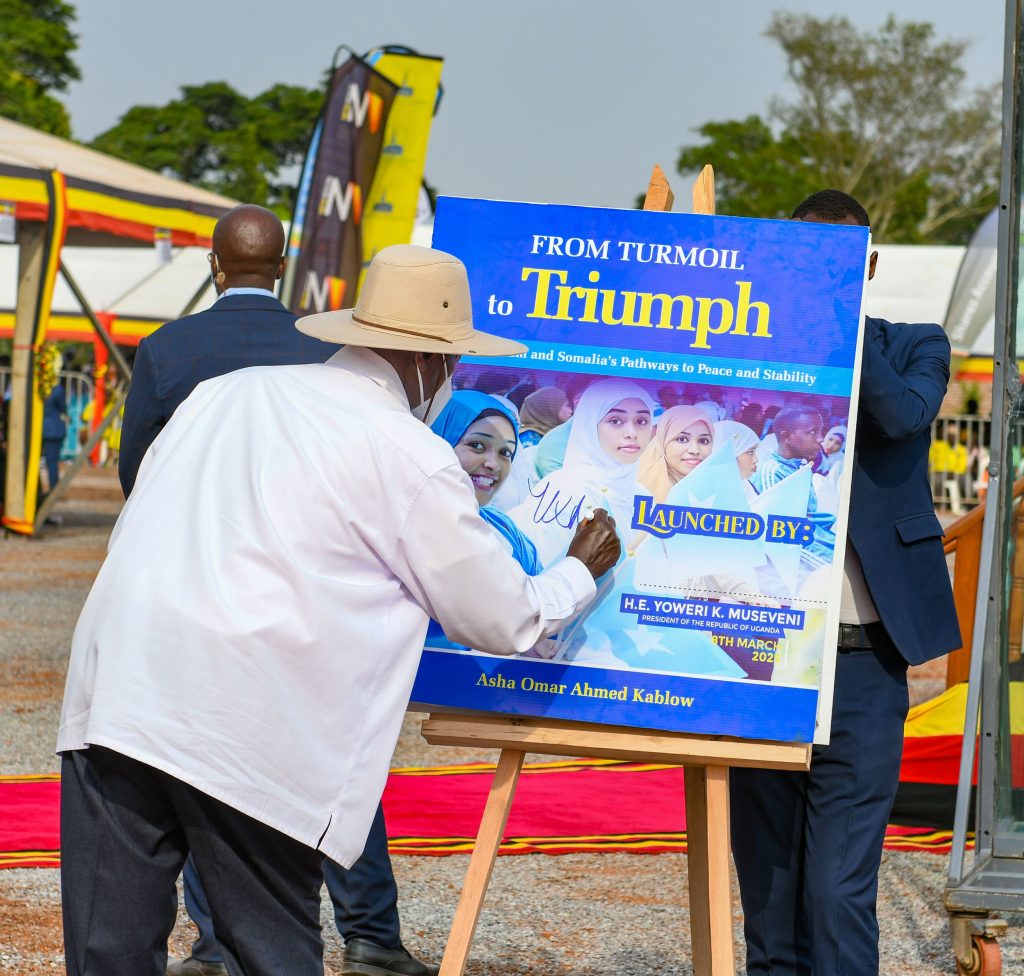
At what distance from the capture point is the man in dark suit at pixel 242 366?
3.70 metres

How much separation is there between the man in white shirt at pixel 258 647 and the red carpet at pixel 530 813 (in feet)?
9.29

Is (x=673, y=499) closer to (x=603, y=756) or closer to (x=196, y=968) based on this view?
(x=603, y=756)

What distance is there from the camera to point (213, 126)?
71.4 meters

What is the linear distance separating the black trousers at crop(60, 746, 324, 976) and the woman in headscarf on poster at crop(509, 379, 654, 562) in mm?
902

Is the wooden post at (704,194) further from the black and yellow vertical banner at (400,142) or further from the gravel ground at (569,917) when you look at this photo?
the black and yellow vertical banner at (400,142)

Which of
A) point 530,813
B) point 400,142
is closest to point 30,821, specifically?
point 530,813

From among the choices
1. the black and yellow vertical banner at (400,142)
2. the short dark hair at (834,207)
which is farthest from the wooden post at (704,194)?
the black and yellow vertical banner at (400,142)

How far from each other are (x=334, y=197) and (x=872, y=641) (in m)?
10.3

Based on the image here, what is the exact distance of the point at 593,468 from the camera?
125 inches

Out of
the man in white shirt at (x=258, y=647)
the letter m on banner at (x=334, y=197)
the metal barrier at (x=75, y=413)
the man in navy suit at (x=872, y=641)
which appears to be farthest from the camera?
the metal barrier at (x=75, y=413)

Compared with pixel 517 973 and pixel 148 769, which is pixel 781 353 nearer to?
pixel 148 769

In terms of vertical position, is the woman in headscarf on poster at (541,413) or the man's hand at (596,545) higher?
the woman in headscarf on poster at (541,413)

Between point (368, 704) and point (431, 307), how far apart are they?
27.2 inches

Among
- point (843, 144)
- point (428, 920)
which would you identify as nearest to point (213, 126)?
point (843, 144)
